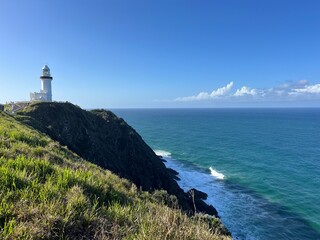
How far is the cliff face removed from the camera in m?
31.7

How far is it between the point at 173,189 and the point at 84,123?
53.0ft

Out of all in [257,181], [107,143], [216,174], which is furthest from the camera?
[216,174]

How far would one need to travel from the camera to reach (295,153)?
64250 millimetres

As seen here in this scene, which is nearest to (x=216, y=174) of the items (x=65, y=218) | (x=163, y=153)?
(x=163, y=153)

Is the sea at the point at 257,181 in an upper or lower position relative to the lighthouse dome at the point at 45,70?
lower

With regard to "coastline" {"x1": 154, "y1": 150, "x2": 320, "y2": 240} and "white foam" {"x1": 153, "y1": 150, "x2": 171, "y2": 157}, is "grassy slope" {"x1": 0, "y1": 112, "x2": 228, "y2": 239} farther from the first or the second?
"white foam" {"x1": 153, "y1": 150, "x2": 171, "y2": 157}

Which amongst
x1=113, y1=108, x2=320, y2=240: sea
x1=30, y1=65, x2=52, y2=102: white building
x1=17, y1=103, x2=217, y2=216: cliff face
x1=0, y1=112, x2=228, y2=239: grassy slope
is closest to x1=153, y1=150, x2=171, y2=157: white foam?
x1=113, y1=108, x2=320, y2=240: sea

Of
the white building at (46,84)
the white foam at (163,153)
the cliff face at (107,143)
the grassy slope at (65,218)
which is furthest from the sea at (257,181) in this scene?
the white building at (46,84)

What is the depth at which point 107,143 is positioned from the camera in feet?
132

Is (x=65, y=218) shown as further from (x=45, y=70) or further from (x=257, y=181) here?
(x=45, y=70)

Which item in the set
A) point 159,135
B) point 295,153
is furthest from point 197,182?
point 159,135

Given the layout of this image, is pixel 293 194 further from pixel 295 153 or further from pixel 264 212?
pixel 295 153

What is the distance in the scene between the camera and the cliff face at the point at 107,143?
31.7m

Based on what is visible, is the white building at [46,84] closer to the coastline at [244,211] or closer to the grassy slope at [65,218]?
the coastline at [244,211]
